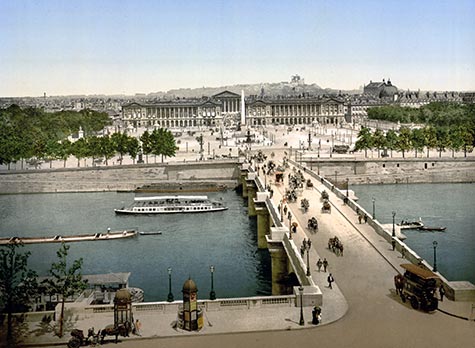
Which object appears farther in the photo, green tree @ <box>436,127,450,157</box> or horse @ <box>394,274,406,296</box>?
green tree @ <box>436,127,450,157</box>

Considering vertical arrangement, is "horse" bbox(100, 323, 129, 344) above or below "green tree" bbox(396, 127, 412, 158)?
below

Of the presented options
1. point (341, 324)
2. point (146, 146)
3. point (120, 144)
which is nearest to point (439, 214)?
point (341, 324)

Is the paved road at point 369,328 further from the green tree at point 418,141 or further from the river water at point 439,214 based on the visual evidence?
the green tree at point 418,141

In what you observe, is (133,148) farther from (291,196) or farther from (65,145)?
(291,196)

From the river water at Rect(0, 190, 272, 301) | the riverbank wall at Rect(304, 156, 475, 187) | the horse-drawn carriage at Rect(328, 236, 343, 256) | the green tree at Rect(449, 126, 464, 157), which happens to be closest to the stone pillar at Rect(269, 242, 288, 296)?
the river water at Rect(0, 190, 272, 301)

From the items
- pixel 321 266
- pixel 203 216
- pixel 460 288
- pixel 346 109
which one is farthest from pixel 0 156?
pixel 346 109

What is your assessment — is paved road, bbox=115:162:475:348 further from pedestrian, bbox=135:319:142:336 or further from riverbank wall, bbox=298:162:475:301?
pedestrian, bbox=135:319:142:336
